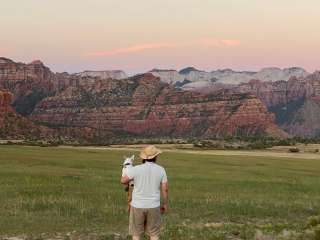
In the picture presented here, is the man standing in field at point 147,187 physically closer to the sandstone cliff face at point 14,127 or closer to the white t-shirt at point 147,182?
the white t-shirt at point 147,182

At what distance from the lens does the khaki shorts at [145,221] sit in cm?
1301

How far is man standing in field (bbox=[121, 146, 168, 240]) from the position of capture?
1288 centimetres

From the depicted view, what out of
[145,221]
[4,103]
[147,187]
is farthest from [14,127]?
[147,187]

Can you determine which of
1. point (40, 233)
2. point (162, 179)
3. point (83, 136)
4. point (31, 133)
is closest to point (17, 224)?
point (40, 233)

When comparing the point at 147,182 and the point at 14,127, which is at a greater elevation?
the point at 147,182

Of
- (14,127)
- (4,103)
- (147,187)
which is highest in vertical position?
(4,103)

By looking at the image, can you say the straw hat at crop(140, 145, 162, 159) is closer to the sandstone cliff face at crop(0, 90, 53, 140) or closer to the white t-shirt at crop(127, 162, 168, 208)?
the white t-shirt at crop(127, 162, 168, 208)

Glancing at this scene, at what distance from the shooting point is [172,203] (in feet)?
82.8

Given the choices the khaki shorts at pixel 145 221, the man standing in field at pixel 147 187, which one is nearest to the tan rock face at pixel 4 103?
the khaki shorts at pixel 145 221

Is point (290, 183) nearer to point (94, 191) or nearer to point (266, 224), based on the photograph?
point (94, 191)

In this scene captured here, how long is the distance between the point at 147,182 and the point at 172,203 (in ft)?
41.2

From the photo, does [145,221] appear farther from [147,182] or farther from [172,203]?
[172,203]

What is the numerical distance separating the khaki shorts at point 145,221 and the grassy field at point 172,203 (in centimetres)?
364

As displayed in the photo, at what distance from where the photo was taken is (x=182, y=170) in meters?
44.3
